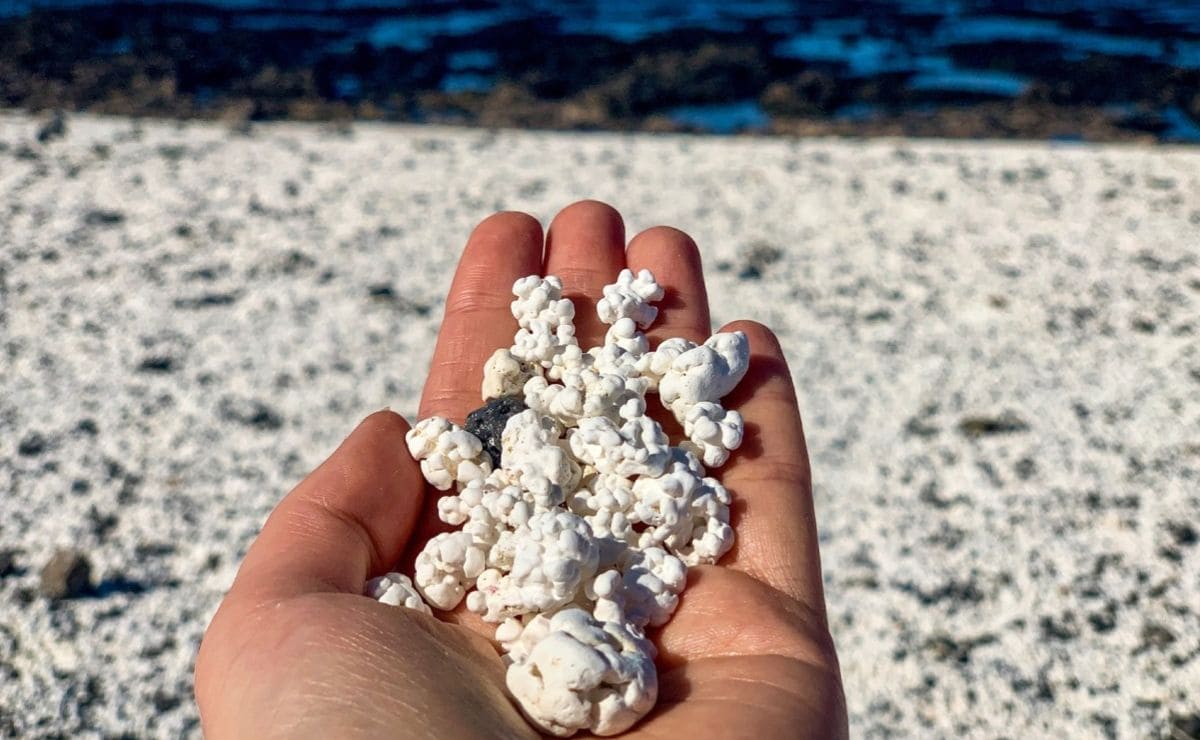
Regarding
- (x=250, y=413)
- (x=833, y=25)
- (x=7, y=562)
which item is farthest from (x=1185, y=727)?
(x=833, y=25)

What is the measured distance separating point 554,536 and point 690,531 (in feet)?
0.79

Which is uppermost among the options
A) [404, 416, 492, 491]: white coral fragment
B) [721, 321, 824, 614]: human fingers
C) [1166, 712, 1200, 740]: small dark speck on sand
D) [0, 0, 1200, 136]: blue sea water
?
[404, 416, 492, 491]: white coral fragment

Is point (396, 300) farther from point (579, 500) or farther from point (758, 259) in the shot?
point (579, 500)

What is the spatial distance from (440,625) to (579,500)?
→ 318mm

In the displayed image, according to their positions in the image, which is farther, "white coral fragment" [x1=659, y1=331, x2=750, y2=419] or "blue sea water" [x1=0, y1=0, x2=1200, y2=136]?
"blue sea water" [x1=0, y1=0, x2=1200, y2=136]

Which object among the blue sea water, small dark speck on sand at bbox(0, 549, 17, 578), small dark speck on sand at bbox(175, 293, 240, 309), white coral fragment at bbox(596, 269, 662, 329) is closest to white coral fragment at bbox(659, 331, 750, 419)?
white coral fragment at bbox(596, 269, 662, 329)

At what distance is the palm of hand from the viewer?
1122 mm

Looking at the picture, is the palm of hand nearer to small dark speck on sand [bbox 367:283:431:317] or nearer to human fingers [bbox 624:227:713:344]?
human fingers [bbox 624:227:713:344]

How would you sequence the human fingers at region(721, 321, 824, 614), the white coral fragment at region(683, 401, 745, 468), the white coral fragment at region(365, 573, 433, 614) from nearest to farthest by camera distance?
the white coral fragment at region(365, 573, 433, 614)
the human fingers at region(721, 321, 824, 614)
the white coral fragment at region(683, 401, 745, 468)

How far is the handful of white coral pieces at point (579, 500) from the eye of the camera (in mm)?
1230

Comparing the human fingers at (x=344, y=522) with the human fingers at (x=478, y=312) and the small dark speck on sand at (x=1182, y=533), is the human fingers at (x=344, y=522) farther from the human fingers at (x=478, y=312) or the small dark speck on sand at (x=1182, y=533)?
the small dark speck on sand at (x=1182, y=533)

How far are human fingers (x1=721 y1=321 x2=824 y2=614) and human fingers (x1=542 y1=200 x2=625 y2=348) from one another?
0.30 meters

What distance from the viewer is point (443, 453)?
1.53 m

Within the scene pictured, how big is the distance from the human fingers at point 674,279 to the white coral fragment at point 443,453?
467 millimetres
